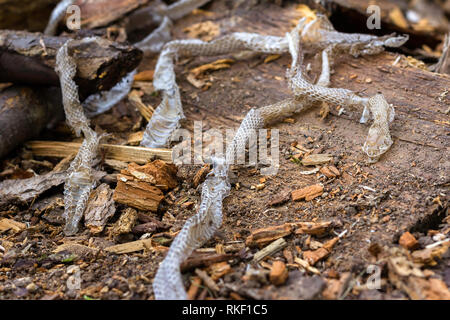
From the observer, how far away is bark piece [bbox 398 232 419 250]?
1.56 m

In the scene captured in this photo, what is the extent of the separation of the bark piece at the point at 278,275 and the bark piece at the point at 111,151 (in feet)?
3.11

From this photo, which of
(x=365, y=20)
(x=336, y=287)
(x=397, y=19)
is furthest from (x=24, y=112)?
(x=397, y=19)

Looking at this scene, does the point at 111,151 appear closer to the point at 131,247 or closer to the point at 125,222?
the point at 125,222

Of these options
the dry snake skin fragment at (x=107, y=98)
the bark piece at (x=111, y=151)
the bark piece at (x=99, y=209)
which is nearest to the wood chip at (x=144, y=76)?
the dry snake skin fragment at (x=107, y=98)

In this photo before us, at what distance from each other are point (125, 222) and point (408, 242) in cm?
121

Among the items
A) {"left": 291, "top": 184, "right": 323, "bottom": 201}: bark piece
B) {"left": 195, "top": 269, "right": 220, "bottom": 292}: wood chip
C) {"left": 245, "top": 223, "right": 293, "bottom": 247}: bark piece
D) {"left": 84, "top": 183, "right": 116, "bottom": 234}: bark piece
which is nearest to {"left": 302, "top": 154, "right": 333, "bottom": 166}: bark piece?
{"left": 291, "top": 184, "right": 323, "bottom": 201}: bark piece

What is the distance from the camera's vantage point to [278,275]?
149cm

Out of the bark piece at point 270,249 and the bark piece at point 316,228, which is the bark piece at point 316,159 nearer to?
the bark piece at point 316,228

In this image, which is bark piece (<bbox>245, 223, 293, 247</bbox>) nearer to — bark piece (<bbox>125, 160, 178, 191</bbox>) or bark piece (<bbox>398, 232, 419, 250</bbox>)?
bark piece (<bbox>398, 232, 419, 250</bbox>)

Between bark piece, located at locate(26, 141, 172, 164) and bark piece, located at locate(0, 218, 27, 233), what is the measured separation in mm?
571

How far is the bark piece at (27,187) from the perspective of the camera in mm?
2119

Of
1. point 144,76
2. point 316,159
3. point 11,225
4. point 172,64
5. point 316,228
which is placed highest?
point 172,64
